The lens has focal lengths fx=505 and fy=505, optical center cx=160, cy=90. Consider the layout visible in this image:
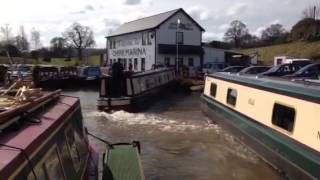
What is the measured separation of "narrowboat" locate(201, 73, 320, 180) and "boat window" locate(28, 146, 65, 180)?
4.27 meters

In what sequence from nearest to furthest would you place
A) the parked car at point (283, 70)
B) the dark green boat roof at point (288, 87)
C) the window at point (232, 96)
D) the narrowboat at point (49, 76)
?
the dark green boat roof at point (288, 87) → the window at point (232, 96) → the parked car at point (283, 70) → the narrowboat at point (49, 76)

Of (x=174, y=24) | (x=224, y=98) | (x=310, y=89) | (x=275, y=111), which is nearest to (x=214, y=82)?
(x=224, y=98)

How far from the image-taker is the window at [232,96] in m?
14.0

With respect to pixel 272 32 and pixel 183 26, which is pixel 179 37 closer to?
pixel 183 26

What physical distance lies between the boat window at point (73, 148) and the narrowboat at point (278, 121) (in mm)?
3595

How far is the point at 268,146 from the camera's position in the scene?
1020cm

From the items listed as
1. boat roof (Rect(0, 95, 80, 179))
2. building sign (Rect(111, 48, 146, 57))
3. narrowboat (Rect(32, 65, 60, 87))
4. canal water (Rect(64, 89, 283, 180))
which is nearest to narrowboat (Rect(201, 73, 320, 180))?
canal water (Rect(64, 89, 283, 180))

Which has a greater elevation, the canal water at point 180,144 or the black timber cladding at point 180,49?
the black timber cladding at point 180,49

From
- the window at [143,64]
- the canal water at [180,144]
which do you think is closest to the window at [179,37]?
the window at [143,64]

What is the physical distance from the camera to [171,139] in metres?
15.1

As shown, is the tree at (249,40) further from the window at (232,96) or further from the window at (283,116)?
the window at (283,116)

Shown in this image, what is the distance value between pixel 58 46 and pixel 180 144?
77.2m

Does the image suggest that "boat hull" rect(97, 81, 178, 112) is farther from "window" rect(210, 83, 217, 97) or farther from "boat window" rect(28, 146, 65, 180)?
"boat window" rect(28, 146, 65, 180)

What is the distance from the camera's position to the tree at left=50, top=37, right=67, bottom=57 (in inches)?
3484
